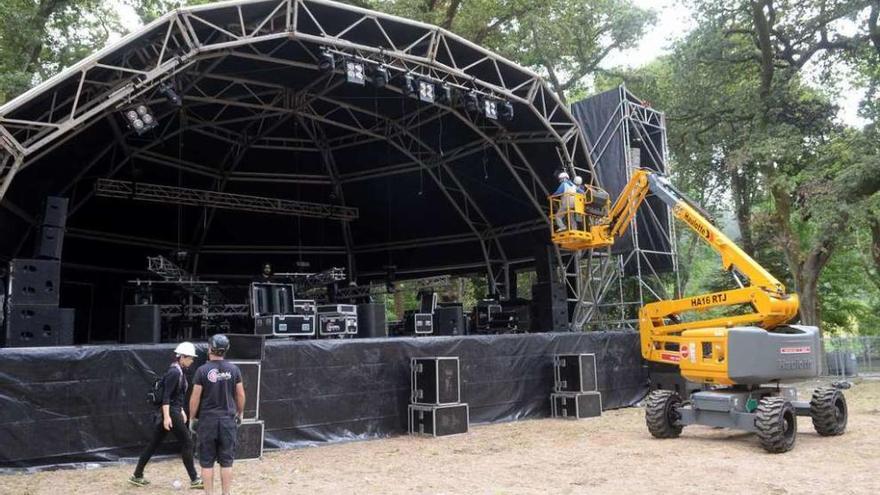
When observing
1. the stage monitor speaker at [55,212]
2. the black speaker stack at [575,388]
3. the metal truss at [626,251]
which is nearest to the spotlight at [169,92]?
the stage monitor speaker at [55,212]

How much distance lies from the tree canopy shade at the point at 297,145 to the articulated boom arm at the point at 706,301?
4.08 meters

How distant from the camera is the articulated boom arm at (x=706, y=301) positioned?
27.5ft

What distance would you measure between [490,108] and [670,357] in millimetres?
5998

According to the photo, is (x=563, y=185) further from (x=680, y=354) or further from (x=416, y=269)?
(x=416, y=269)

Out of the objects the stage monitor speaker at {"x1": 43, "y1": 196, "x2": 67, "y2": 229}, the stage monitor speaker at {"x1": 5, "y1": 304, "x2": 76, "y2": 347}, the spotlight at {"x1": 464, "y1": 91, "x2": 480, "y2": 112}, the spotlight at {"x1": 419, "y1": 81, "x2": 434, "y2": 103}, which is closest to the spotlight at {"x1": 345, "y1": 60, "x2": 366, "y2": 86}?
the spotlight at {"x1": 419, "y1": 81, "x2": 434, "y2": 103}

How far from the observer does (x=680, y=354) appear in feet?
29.6

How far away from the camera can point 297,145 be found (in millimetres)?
18547

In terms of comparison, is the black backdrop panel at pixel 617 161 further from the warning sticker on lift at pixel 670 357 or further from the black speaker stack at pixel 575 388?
the warning sticker on lift at pixel 670 357

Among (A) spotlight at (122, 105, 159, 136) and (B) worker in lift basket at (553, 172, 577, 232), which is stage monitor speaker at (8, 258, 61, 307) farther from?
(B) worker in lift basket at (553, 172, 577, 232)

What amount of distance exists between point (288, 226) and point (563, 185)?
9.90 metres

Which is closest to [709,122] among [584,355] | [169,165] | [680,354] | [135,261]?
[584,355]

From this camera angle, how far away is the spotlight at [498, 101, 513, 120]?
13477mm

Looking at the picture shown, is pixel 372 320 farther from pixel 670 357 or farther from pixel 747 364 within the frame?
pixel 747 364

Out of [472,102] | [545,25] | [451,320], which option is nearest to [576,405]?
[451,320]
